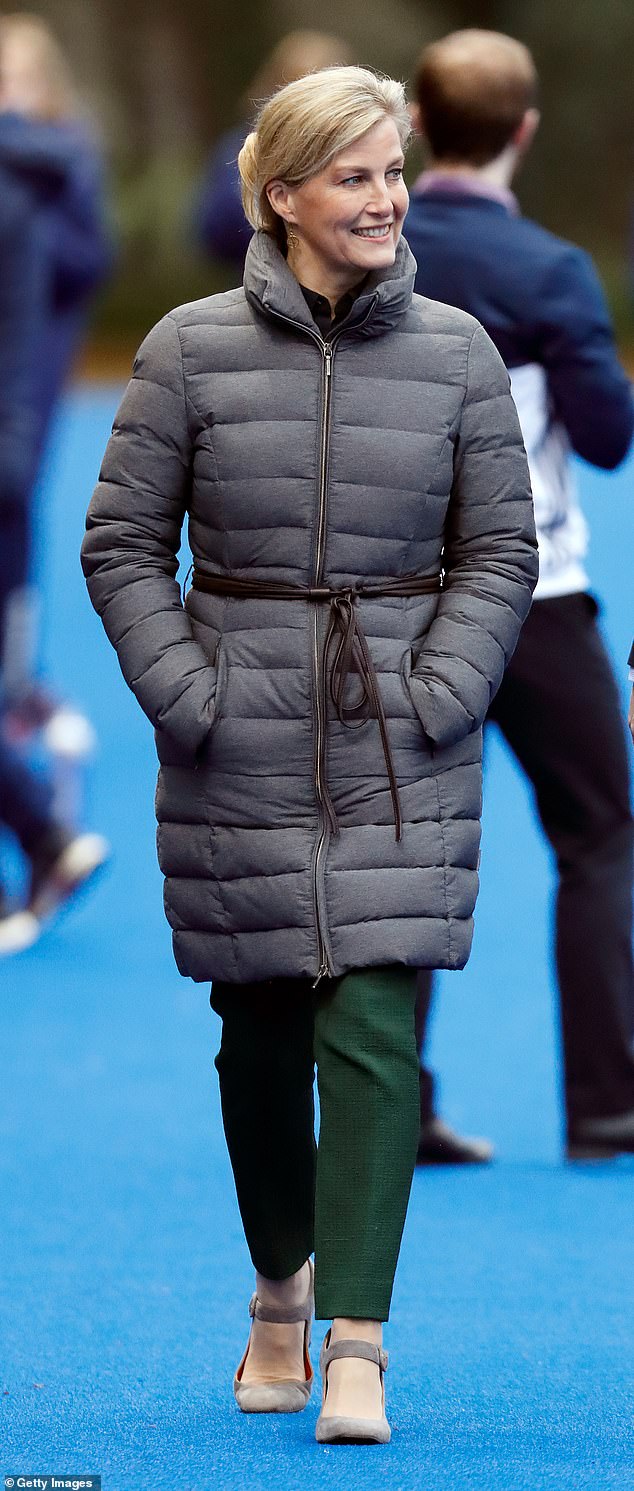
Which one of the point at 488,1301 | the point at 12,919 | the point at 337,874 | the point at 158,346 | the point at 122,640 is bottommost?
the point at 12,919

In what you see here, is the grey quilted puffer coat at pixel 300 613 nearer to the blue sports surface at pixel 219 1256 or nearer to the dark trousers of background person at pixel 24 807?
the blue sports surface at pixel 219 1256

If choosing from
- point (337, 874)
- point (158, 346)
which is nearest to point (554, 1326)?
point (337, 874)

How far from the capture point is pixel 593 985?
452cm

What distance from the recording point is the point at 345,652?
2.98 m

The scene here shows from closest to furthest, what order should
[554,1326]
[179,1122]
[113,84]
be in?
[554,1326] → [179,1122] → [113,84]

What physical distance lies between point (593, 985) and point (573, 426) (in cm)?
104

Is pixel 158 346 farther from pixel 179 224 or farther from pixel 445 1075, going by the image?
pixel 179 224

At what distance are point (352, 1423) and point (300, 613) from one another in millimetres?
977

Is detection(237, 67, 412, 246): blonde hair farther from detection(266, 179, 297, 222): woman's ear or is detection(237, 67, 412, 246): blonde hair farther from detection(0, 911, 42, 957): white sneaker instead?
detection(0, 911, 42, 957): white sneaker

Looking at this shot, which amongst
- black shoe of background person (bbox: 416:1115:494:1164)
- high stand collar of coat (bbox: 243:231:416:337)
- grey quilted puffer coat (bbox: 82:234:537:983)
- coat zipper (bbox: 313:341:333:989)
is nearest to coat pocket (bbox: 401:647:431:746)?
grey quilted puffer coat (bbox: 82:234:537:983)

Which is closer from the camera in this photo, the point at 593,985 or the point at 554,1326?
the point at 554,1326

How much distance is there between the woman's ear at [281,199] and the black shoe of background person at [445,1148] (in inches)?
79.8

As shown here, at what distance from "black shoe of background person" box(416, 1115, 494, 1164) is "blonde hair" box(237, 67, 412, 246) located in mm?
2042

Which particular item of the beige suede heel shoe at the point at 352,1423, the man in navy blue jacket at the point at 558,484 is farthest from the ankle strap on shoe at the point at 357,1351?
the man in navy blue jacket at the point at 558,484
